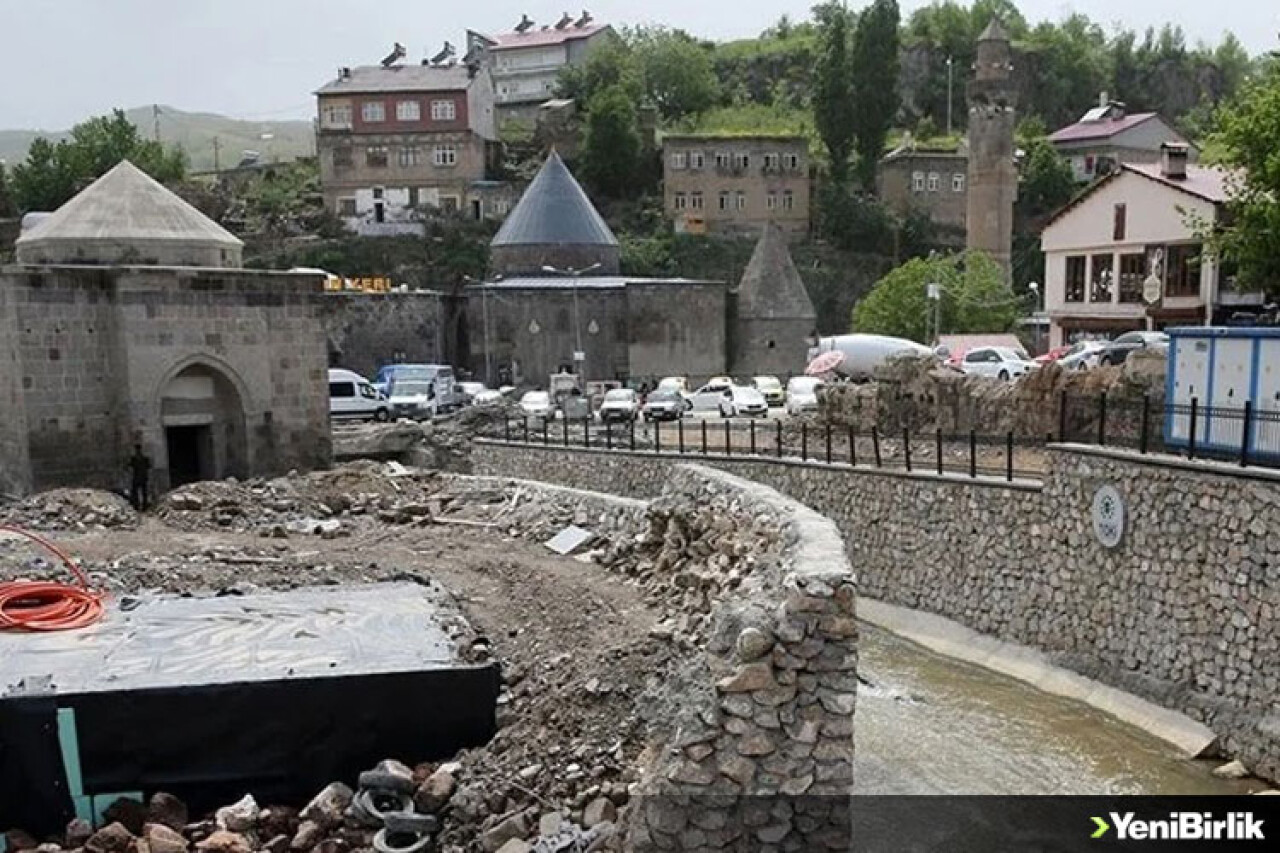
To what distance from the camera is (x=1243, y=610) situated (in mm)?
12805

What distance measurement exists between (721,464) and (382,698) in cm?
1421

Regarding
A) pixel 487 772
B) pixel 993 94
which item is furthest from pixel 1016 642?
pixel 993 94

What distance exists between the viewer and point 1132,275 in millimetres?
32219

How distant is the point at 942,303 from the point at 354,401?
21.0 meters

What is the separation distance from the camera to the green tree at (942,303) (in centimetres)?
3928

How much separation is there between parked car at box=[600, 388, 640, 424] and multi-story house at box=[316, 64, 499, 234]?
27343 millimetres

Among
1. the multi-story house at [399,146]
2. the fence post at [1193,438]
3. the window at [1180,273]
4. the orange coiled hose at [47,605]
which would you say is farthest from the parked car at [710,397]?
→ the multi-story house at [399,146]

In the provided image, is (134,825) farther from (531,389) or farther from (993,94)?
(993,94)

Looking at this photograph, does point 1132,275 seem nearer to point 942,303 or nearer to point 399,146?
point 942,303

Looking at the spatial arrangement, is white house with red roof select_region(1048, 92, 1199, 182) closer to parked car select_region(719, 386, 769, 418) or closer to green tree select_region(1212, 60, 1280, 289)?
parked car select_region(719, 386, 769, 418)

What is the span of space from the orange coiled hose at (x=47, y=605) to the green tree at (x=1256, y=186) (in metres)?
19.9

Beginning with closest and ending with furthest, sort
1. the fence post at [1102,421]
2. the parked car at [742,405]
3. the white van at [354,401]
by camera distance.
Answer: the fence post at [1102,421] → the white van at [354,401] → the parked car at [742,405]

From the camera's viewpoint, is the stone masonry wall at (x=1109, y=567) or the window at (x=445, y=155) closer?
the stone masonry wall at (x=1109, y=567)

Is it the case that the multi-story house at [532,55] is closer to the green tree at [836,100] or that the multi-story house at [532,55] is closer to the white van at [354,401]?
the green tree at [836,100]
